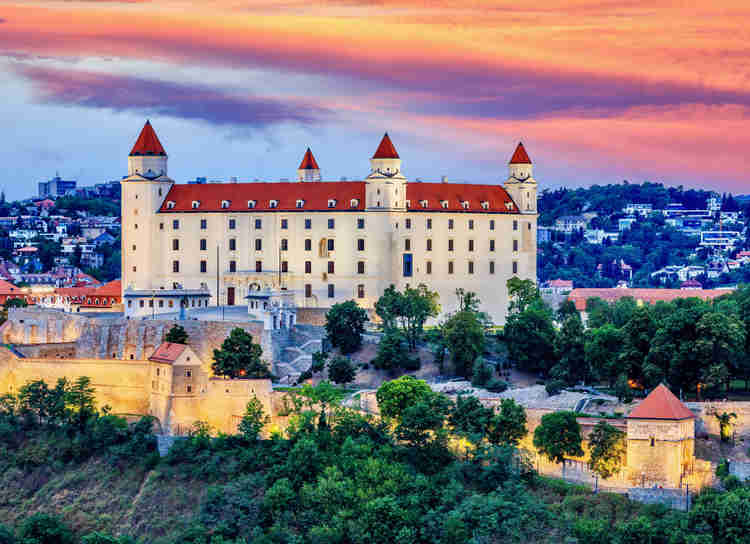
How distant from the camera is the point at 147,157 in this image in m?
72.2

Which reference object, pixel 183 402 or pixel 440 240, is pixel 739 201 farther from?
pixel 183 402

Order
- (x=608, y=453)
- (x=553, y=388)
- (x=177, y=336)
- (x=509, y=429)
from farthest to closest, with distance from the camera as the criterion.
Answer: (x=177, y=336), (x=553, y=388), (x=509, y=429), (x=608, y=453)

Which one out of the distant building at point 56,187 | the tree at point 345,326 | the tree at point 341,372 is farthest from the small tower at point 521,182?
the distant building at point 56,187

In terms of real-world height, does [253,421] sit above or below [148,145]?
below

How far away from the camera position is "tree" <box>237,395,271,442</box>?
178 ft

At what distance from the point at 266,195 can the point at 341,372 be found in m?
16.2

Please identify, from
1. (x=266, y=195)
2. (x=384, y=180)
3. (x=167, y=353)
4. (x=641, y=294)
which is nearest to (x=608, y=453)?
(x=167, y=353)

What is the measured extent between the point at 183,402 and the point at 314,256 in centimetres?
1663

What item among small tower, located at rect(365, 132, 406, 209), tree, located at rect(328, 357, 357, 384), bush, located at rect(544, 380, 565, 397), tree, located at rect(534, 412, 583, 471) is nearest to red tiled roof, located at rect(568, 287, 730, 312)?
small tower, located at rect(365, 132, 406, 209)

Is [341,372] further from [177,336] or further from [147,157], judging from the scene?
[147,157]

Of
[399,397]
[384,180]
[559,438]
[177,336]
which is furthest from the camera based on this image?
[384,180]

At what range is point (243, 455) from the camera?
53406mm

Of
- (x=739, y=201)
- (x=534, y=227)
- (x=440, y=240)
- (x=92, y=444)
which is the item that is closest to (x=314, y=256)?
(x=440, y=240)

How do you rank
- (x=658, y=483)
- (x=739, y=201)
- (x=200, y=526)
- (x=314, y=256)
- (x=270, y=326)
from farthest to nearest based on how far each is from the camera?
1. (x=739, y=201)
2. (x=314, y=256)
3. (x=270, y=326)
4. (x=200, y=526)
5. (x=658, y=483)
